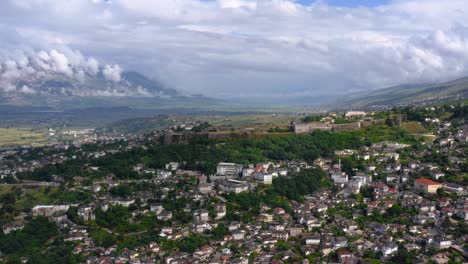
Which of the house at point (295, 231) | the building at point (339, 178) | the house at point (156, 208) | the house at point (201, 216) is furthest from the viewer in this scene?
the building at point (339, 178)

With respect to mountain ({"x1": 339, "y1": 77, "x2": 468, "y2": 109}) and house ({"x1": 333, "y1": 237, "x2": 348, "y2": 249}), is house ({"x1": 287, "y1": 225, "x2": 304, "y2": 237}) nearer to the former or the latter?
house ({"x1": 333, "y1": 237, "x2": 348, "y2": 249})

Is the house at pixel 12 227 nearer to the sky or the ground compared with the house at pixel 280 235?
nearer to the sky

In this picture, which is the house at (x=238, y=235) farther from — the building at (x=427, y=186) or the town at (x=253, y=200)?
the building at (x=427, y=186)

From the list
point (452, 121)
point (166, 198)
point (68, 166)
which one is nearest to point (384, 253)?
point (166, 198)

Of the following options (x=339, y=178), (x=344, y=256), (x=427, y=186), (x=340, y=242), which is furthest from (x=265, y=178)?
(x=344, y=256)

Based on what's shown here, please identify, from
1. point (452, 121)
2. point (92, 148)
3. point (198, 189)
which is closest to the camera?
point (198, 189)

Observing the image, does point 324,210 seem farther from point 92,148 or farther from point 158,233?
point 92,148

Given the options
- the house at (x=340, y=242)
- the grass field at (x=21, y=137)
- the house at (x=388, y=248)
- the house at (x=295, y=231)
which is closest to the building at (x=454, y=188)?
the house at (x=388, y=248)
